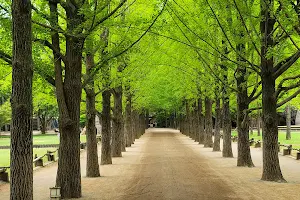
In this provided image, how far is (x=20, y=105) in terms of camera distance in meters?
7.55

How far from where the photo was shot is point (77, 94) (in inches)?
483

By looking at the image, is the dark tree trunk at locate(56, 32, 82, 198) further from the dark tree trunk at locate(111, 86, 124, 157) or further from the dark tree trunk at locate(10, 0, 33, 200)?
the dark tree trunk at locate(111, 86, 124, 157)

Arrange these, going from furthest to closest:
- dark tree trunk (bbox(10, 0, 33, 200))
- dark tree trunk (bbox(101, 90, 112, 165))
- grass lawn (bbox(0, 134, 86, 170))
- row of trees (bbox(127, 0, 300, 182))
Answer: grass lawn (bbox(0, 134, 86, 170)), dark tree trunk (bbox(101, 90, 112, 165)), row of trees (bbox(127, 0, 300, 182)), dark tree trunk (bbox(10, 0, 33, 200))

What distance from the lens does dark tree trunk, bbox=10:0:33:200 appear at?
757 cm

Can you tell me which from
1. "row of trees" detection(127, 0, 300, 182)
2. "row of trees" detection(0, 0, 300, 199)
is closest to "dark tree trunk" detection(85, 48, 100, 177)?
"row of trees" detection(0, 0, 300, 199)

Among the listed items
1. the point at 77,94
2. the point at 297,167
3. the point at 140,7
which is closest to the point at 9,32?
the point at 77,94

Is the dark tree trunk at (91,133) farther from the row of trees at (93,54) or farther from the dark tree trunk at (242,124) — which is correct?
the dark tree trunk at (242,124)

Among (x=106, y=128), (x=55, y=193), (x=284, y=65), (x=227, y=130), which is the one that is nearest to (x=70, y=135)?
(x=55, y=193)

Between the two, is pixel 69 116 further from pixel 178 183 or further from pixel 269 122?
pixel 269 122

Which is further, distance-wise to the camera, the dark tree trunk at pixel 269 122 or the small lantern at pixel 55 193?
the dark tree trunk at pixel 269 122

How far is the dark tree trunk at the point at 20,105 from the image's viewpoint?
24.8 feet

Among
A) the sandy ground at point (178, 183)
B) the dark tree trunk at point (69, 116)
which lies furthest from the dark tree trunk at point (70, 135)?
the sandy ground at point (178, 183)

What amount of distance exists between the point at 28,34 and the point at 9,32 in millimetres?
3825

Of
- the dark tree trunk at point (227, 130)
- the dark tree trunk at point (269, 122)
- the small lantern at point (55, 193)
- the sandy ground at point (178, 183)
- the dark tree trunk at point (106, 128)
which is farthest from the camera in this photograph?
the dark tree trunk at point (227, 130)
